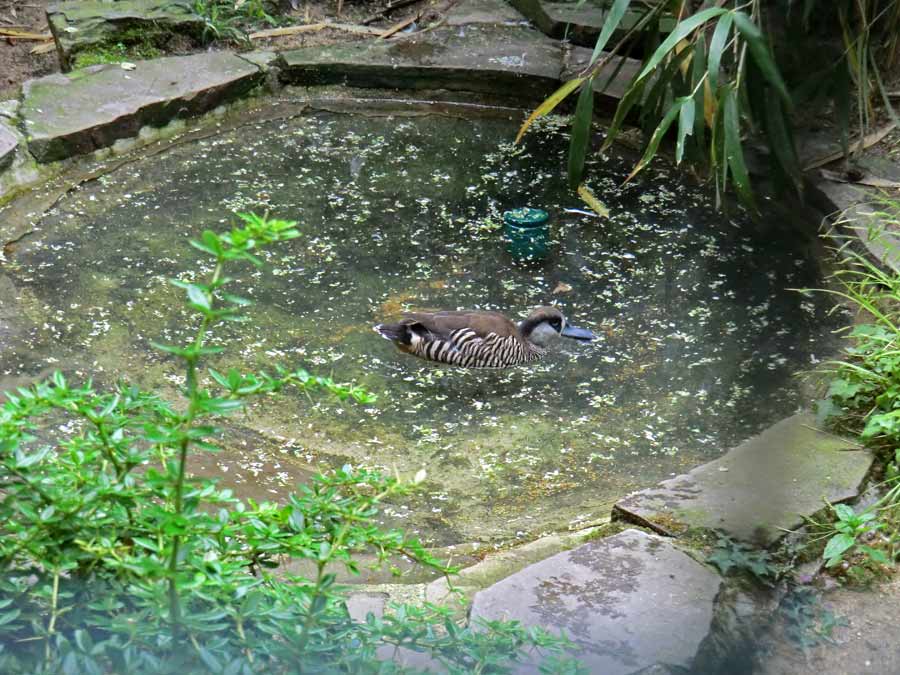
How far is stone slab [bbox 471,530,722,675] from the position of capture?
2764mm

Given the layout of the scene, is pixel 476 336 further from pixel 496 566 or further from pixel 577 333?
pixel 496 566

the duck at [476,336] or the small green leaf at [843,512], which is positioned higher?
the small green leaf at [843,512]

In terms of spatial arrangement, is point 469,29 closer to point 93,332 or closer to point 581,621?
point 93,332

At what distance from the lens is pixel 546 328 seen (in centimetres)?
500

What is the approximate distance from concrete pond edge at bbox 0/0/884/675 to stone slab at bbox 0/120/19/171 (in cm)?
1

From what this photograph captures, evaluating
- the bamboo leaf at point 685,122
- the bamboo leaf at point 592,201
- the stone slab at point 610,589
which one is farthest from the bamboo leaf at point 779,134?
the stone slab at point 610,589

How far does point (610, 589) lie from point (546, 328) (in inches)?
84.9

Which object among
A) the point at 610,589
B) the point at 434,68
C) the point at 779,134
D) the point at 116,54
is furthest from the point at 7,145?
the point at 610,589

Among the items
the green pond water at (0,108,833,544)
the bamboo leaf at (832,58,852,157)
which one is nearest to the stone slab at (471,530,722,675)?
the green pond water at (0,108,833,544)

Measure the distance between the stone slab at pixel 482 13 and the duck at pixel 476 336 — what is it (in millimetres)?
3621

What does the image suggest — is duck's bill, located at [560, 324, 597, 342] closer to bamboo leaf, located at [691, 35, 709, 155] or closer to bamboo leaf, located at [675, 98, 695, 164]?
bamboo leaf, located at [675, 98, 695, 164]

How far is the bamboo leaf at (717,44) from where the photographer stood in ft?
15.6

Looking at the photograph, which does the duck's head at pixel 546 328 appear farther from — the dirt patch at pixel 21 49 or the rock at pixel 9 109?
the dirt patch at pixel 21 49

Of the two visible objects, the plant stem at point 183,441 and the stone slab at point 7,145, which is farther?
the stone slab at point 7,145
